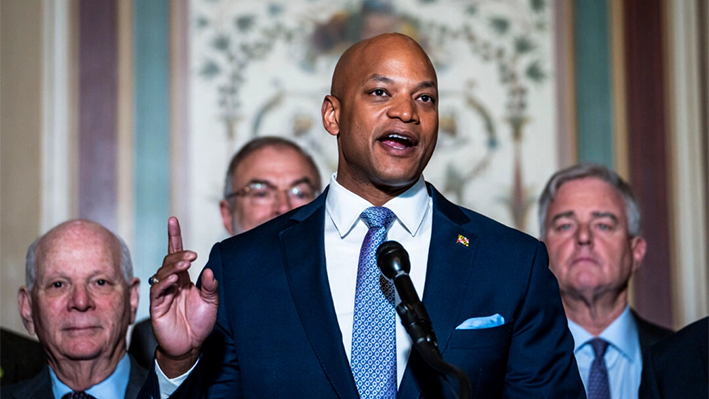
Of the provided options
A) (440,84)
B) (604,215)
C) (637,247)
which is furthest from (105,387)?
(440,84)

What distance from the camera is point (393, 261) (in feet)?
6.57

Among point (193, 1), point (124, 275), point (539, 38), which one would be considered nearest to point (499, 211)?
point (539, 38)

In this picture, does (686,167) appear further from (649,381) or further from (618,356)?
(649,381)

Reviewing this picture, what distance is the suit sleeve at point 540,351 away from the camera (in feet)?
7.50

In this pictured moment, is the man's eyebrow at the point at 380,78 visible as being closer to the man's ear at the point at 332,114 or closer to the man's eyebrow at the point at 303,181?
the man's ear at the point at 332,114

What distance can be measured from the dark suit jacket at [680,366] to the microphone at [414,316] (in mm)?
1212

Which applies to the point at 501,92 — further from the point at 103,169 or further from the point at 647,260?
the point at 103,169

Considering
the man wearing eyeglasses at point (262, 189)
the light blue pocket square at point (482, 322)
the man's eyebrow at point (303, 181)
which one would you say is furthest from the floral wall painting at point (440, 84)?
the light blue pocket square at point (482, 322)

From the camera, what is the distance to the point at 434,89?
2.42 m

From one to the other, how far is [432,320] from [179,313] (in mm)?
571

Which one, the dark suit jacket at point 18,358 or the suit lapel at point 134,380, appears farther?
the dark suit jacket at point 18,358

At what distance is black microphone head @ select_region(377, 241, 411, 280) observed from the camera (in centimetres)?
200

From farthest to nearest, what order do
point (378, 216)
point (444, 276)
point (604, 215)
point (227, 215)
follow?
point (227, 215)
point (604, 215)
point (378, 216)
point (444, 276)

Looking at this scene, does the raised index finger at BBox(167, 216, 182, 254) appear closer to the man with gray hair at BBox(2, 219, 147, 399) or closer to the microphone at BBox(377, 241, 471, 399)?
the microphone at BBox(377, 241, 471, 399)
